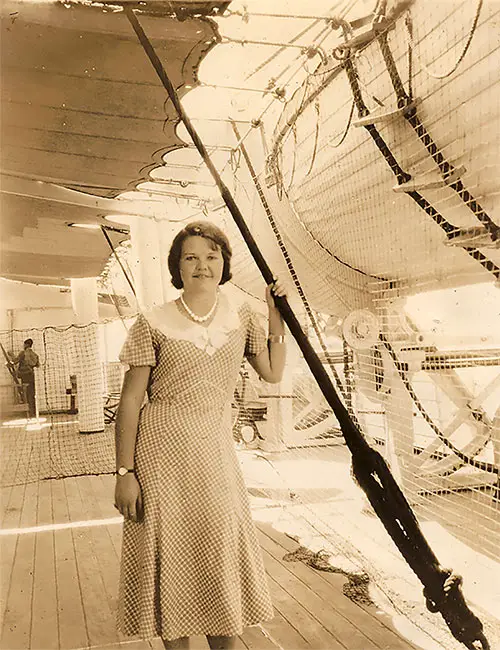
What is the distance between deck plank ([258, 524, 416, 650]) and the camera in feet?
5.92

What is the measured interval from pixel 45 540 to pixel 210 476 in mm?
1888

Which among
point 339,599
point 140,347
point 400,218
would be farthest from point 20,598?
point 400,218

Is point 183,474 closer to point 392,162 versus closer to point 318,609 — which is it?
point 318,609

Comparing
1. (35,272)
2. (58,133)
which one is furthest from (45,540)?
(35,272)

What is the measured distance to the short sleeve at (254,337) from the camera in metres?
1.53

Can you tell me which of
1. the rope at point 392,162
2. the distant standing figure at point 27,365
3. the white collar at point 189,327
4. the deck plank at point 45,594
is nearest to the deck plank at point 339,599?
the deck plank at point 45,594

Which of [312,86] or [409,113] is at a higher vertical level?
[312,86]

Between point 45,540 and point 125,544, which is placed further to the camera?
point 45,540

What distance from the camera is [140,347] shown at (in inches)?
54.8

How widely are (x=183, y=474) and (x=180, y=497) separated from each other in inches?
2.1

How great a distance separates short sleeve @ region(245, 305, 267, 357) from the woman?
0.08 m

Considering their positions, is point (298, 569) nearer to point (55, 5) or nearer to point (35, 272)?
point (55, 5)

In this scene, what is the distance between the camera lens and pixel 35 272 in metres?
5.45

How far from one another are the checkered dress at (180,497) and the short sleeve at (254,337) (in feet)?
0.34
